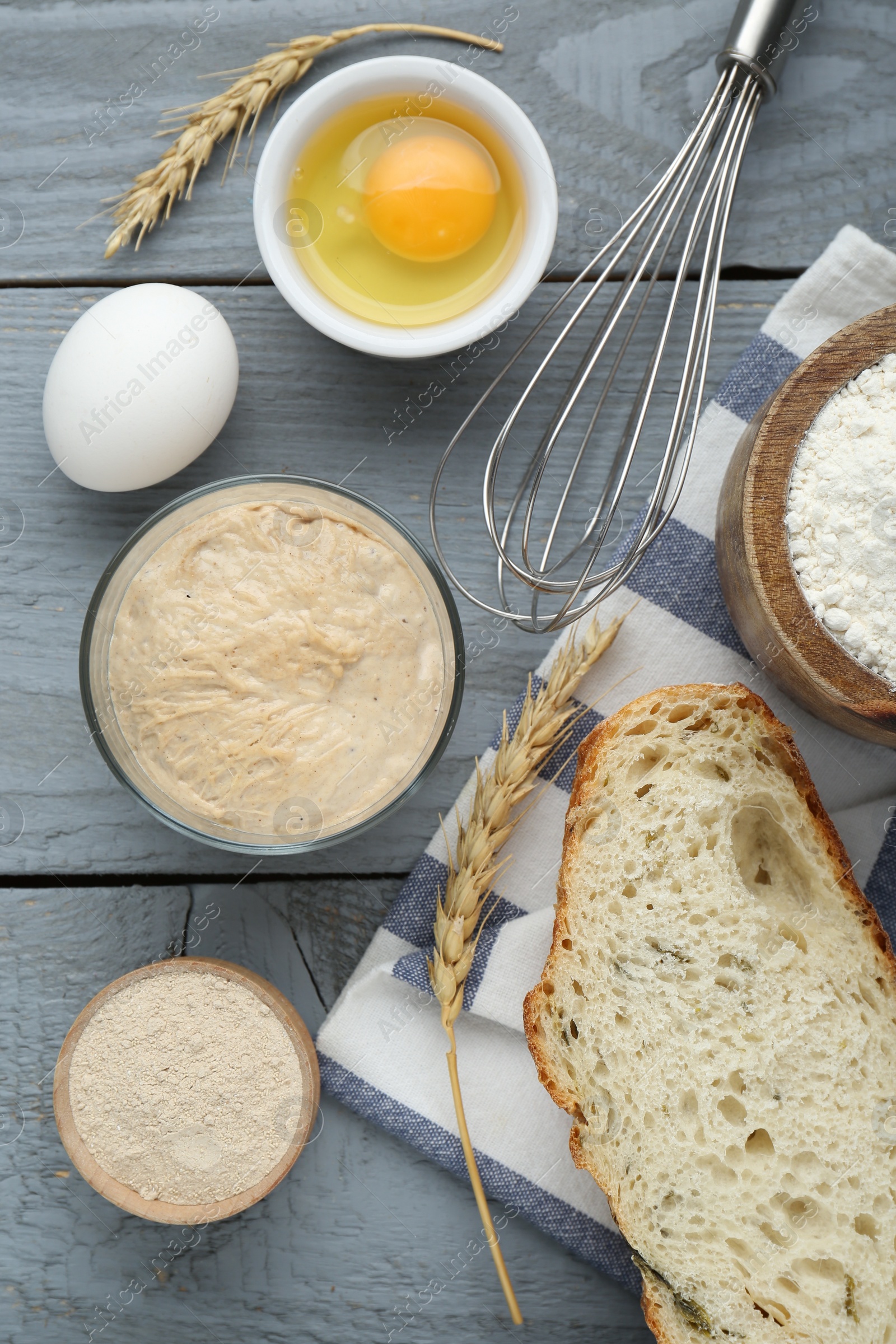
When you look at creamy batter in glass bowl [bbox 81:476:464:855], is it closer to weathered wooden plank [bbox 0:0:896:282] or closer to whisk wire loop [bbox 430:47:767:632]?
whisk wire loop [bbox 430:47:767:632]

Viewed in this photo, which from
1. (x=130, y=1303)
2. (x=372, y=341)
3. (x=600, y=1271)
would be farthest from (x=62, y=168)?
(x=600, y=1271)

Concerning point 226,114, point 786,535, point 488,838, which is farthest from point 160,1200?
point 226,114

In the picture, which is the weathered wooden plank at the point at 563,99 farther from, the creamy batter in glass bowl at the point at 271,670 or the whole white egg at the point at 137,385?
the creamy batter in glass bowl at the point at 271,670

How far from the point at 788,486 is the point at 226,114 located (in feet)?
2.63

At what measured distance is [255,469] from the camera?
111cm

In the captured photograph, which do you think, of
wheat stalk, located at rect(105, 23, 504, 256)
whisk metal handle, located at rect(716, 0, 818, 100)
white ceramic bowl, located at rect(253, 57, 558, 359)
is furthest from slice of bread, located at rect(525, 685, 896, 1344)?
wheat stalk, located at rect(105, 23, 504, 256)

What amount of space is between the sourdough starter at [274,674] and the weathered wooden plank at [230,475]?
15 centimetres

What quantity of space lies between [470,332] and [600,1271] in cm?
113

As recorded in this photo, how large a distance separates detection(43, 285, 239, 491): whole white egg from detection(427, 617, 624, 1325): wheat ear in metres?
0.50

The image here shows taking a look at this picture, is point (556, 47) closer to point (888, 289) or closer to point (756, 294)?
point (756, 294)

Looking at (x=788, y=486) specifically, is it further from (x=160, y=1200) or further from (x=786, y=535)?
(x=160, y=1200)

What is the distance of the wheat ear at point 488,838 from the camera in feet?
3.31

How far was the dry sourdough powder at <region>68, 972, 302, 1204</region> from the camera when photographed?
0.99 metres

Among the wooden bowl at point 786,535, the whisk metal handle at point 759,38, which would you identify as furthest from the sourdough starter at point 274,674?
the whisk metal handle at point 759,38
